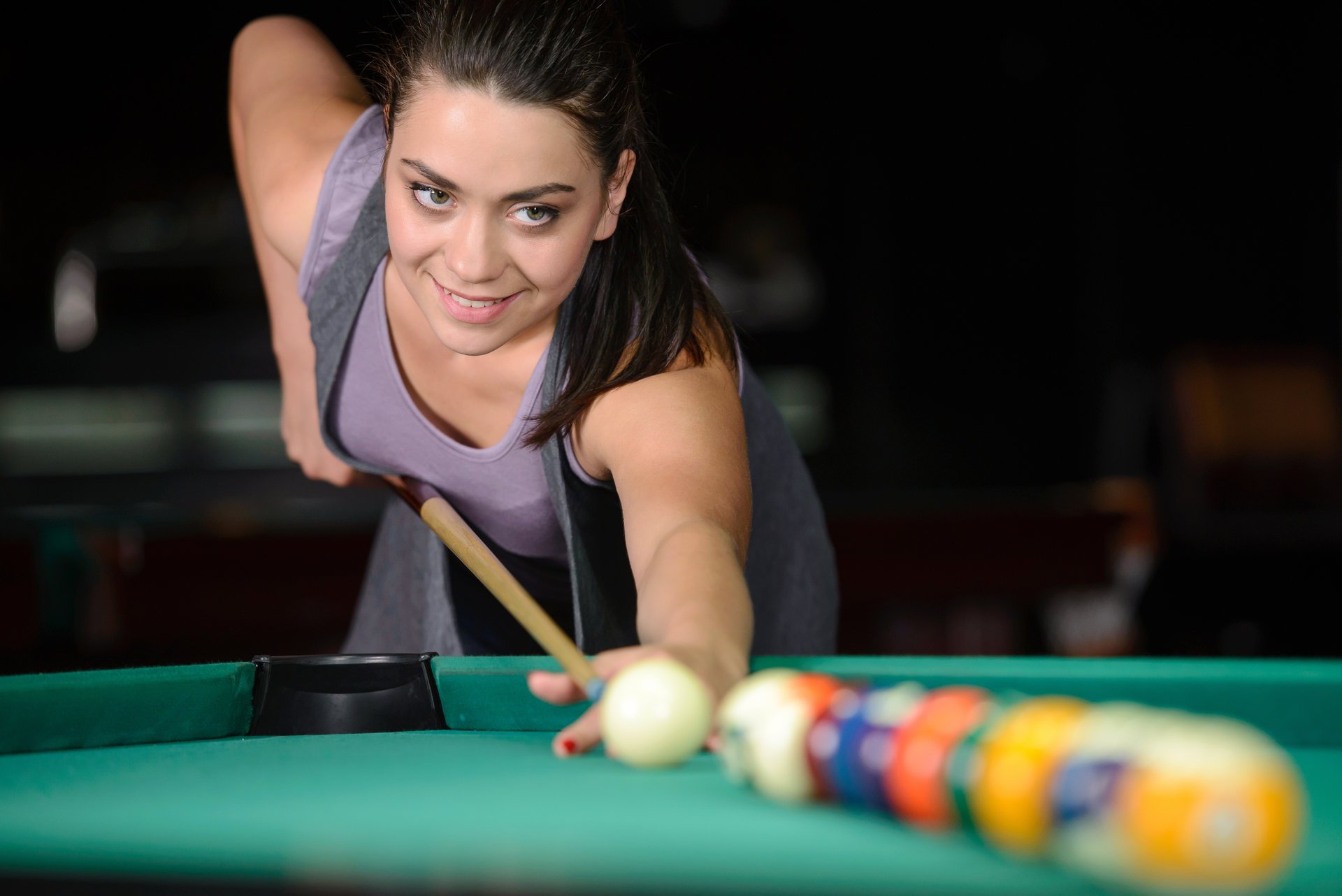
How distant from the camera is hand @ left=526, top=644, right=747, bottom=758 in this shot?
1.25 meters

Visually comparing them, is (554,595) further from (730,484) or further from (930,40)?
(930,40)

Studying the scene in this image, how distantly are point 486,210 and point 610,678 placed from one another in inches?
24.1

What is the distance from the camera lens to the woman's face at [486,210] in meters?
1.58

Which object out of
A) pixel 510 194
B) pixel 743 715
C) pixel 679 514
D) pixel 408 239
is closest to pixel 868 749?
pixel 743 715

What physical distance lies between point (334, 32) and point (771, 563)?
6.28 m

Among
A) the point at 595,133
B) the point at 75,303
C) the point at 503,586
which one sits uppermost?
the point at 75,303

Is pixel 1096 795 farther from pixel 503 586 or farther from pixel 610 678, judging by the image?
pixel 503 586

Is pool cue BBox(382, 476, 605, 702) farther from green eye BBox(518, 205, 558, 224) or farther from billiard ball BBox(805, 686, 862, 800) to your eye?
green eye BBox(518, 205, 558, 224)

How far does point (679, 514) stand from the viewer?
1.55m

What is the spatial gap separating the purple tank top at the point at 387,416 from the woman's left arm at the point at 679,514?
0.16 meters

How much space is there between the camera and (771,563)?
2234 millimetres

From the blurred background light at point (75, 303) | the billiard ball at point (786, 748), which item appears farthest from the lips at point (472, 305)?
the blurred background light at point (75, 303)

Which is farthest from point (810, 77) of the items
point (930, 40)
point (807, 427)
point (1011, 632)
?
point (1011, 632)

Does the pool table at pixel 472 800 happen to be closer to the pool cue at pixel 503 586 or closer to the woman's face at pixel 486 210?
the pool cue at pixel 503 586
